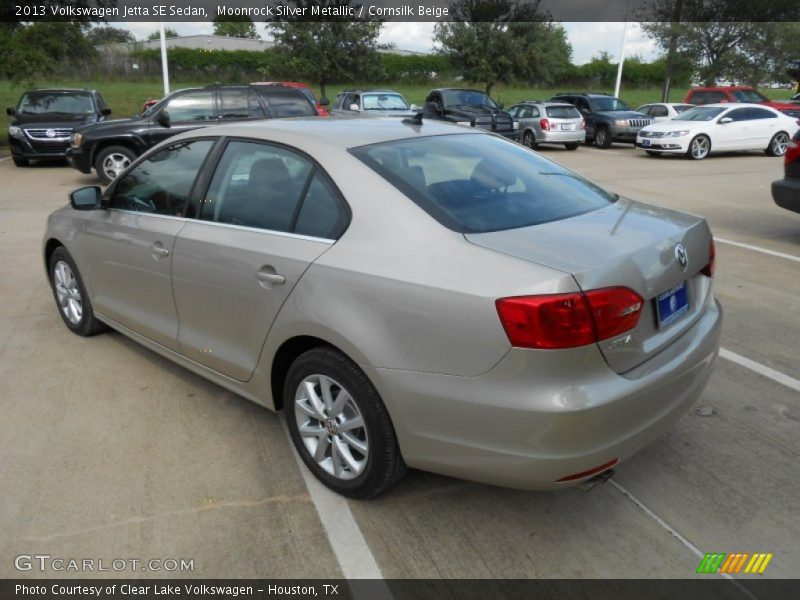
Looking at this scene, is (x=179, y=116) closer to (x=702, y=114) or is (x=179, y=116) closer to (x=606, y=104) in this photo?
(x=702, y=114)

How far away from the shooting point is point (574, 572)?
8.10 ft

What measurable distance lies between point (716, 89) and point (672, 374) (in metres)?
21.9

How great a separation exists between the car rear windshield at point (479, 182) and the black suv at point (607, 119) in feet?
60.1

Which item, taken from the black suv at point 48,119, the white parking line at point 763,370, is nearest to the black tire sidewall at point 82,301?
the white parking line at point 763,370

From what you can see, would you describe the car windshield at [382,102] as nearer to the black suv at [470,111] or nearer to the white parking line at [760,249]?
the black suv at [470,111]

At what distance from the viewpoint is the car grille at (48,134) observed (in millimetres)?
14109

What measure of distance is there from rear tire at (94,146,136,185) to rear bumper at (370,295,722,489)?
35.4ft

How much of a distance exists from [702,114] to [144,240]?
687 inches

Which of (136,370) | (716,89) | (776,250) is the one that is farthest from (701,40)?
(136,370)

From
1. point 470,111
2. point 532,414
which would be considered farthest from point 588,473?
point 470,111

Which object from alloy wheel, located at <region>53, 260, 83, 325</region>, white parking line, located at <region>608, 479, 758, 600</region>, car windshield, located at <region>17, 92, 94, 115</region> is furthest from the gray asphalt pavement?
car windshield, located at <region>17, 92, 94, 115</region>

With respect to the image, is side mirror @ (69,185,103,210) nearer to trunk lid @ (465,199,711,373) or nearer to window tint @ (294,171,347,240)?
window tint @ (294,171,347,240)

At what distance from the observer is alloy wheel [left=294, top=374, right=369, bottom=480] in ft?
9.04

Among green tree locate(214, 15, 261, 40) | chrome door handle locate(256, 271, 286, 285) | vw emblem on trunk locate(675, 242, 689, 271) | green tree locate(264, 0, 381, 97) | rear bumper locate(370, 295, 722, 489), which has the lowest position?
rear bumper locate(370, 295, 722, 489)
